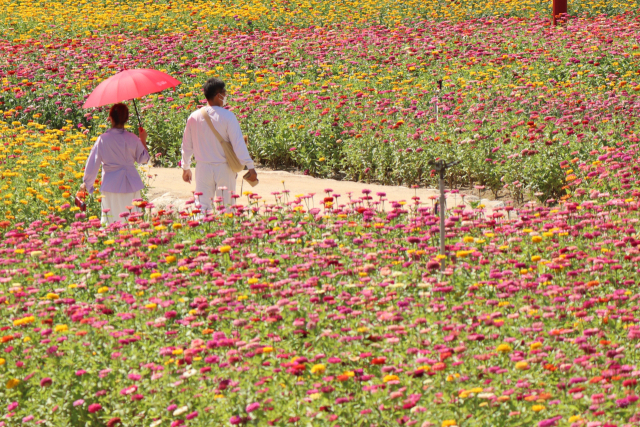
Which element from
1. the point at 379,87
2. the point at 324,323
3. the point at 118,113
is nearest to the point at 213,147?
the point at 118,113

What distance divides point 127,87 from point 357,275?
2861 mm

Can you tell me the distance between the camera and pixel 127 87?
7.51m

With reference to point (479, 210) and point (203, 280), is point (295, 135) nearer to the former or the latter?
point (479, 210)

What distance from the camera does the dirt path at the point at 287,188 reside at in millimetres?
9219

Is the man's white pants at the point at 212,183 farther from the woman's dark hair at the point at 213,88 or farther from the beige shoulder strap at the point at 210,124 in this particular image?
the woman's dark hair at the point at 213,88

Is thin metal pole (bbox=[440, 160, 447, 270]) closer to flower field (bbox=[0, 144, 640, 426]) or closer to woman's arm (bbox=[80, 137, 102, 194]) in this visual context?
flower field (bbox=[0, 144, 640, 426])

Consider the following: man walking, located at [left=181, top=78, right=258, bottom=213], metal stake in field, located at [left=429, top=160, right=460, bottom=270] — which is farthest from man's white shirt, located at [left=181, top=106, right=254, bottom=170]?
metal stake in field, located at [left=429, top=160, right=460, bottom=270]

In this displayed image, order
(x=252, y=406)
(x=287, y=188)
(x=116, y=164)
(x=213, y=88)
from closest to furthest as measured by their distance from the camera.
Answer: (x=252, y=406) < (x=213, y=88) < (x=116, y=164) < (x=287, y=188)

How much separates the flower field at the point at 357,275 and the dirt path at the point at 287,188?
39 cm

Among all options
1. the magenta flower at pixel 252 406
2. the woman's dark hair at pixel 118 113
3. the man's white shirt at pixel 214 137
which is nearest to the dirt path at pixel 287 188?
the man's white shirt at pixel 214 137

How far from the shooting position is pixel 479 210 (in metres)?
7.50

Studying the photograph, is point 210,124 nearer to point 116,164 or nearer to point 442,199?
point 116,164

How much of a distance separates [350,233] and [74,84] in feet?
27.8

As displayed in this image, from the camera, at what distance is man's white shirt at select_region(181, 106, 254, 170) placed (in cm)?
720
